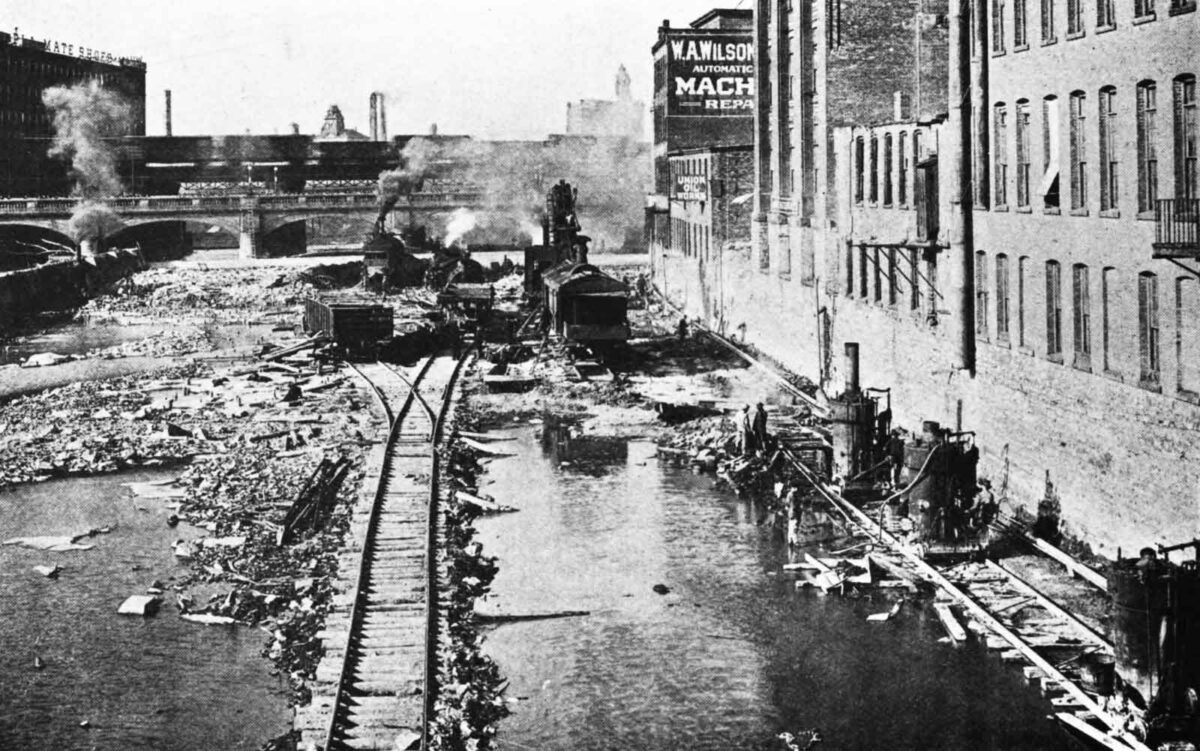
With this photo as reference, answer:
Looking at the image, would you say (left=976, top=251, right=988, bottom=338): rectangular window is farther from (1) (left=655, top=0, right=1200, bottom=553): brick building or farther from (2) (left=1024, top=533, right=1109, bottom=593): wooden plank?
(2) (left=1024, top=533, right=1109, bottom=593): wooden plank

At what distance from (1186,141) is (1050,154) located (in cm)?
463

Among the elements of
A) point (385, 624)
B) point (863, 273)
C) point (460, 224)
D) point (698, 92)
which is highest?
point (698, 92)

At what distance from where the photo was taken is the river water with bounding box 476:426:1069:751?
1593 centimetres

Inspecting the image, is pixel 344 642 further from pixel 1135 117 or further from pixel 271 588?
pixel 1135 117

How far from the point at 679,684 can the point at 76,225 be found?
79.5m

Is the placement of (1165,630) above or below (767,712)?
above

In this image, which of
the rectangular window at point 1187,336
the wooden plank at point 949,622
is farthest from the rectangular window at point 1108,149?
the wooden plank at point 949,622

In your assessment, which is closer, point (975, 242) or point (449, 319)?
point (975, 242)

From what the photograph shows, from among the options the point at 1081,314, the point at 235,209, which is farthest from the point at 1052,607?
the point at 235,209

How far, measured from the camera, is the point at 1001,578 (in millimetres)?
20656

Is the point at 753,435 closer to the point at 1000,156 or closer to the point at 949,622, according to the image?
the point at 1000,156

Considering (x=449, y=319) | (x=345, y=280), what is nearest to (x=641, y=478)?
(x=449, y=319)

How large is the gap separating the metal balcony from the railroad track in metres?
10.8

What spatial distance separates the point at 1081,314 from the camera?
22.3 meters
